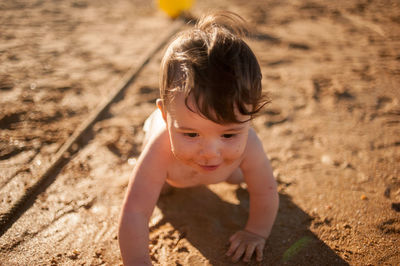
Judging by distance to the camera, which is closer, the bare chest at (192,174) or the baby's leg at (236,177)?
the bare chest at (192,174)

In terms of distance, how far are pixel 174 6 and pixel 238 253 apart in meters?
4.68

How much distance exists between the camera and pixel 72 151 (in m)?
2.53

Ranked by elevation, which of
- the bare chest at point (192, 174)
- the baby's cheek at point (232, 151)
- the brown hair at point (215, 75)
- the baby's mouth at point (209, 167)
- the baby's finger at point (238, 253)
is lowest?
the baby's finger at point (238, 253)

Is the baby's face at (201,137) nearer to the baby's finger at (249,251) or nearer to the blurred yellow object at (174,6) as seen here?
the baby's finger at (249,251)

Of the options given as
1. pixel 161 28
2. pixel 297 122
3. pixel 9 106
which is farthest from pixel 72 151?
pixel 161 28

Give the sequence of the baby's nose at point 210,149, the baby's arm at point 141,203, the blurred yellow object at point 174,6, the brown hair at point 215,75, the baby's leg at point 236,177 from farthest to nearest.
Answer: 1. the blurred yellow object at point 174,6
2. the baby's leg at point 236,177
3. the baby's arm at point 141,203
4. the baby's nose at point 210,149
5. the brown hair at point 215,75

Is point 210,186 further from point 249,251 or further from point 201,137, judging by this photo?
point 201,137

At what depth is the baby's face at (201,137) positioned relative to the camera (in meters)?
1.45

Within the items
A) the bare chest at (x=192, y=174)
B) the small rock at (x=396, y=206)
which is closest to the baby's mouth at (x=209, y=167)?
the bare chest at (x=192, y=174)

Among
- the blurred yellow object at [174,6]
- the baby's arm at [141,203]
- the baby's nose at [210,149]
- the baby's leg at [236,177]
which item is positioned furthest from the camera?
the blurred yellow object at [174,6]

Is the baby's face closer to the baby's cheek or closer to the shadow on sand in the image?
the baby's cheek

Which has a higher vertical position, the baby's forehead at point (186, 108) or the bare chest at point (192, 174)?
the baby's forehead at point (186, 108)

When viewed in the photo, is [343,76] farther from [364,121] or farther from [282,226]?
[282,226]

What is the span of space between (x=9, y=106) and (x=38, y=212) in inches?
52.8
